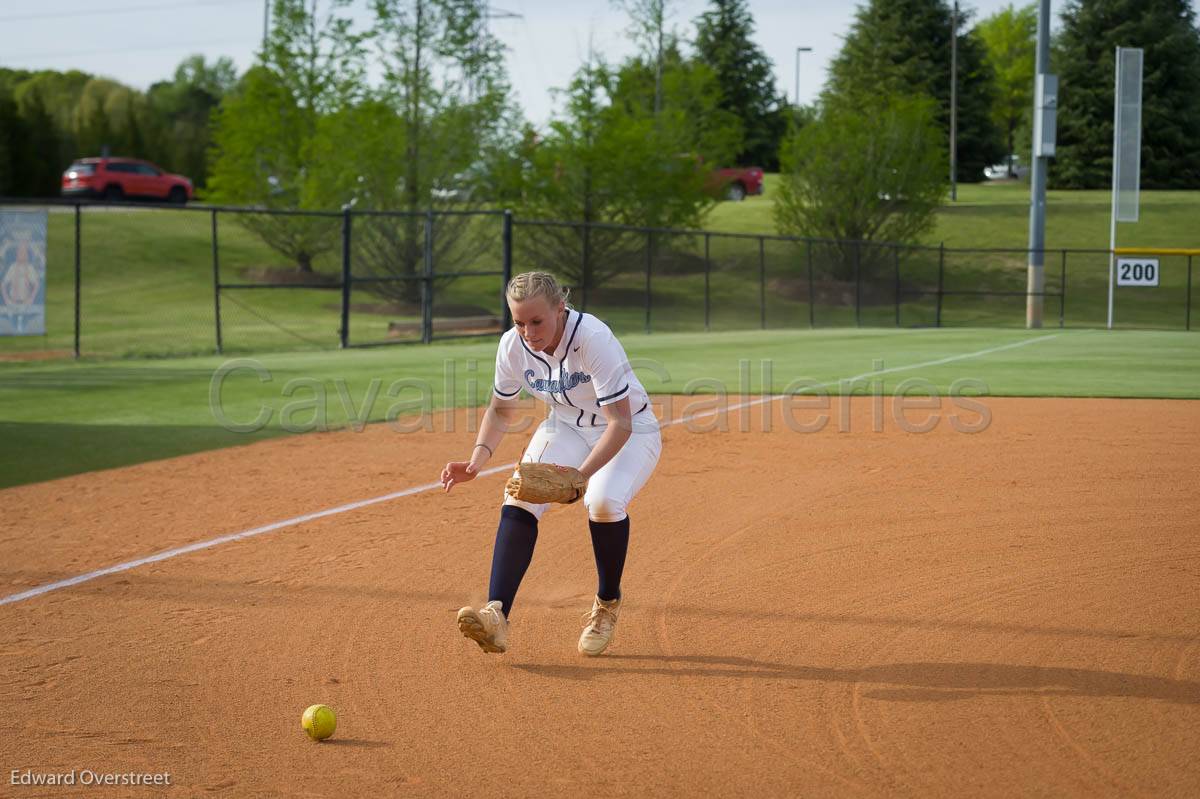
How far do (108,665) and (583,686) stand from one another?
2107 mm

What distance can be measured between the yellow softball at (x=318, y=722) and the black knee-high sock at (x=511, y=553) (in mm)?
1040

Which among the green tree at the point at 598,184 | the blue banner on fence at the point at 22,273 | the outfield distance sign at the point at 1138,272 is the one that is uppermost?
the green tree at the point at 598,184

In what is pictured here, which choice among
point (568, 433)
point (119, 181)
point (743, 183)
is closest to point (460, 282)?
point (119, 181)

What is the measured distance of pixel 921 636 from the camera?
5.51m

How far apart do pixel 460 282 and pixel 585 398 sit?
120ft

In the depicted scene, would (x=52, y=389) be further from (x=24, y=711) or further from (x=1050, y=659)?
(x=1050, y=659)

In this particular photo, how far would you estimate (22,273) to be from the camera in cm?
1891

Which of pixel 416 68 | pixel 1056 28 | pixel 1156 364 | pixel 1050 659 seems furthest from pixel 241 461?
pixel 1056 28

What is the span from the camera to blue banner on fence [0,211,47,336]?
18.6 meters

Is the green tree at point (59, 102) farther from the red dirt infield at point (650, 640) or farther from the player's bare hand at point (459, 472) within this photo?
the player's bare hand at point (459, 472)

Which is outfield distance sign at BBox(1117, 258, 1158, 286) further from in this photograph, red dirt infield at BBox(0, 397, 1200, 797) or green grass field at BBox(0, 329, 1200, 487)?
red dirt infield at BBox(0, 397, 1200, 797)

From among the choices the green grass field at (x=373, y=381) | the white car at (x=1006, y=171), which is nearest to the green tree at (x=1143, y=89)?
the white car at (x=1006, y=171)

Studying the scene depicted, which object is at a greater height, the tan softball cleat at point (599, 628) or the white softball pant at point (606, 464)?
the white softball pant at point (606, 464)

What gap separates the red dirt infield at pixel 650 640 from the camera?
4121 mm
